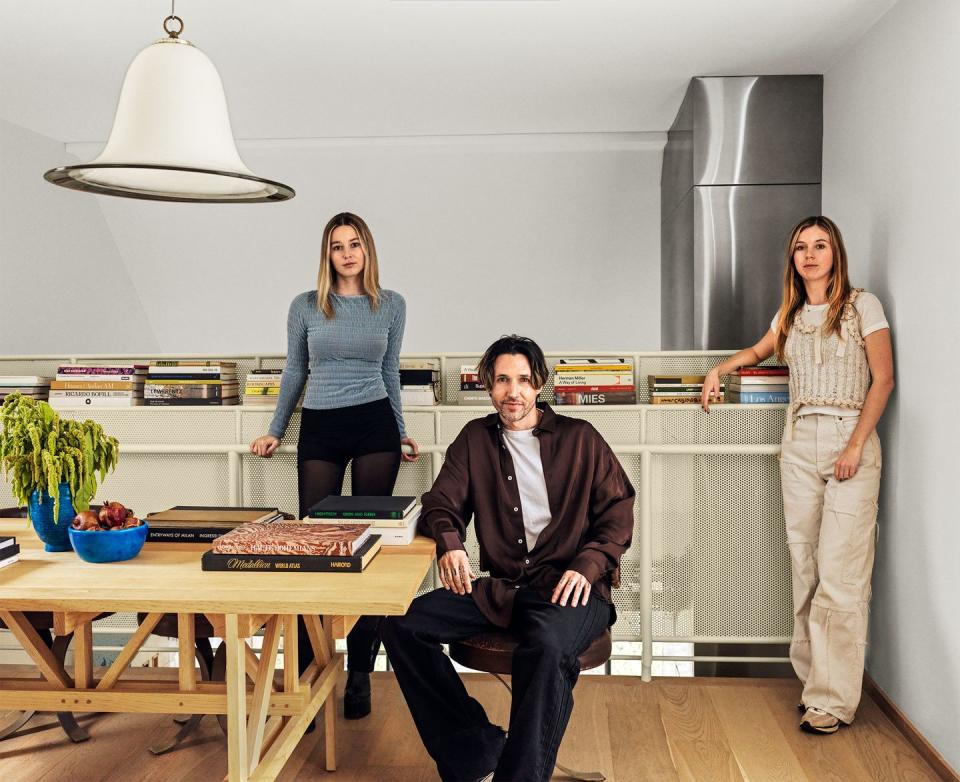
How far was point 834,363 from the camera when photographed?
2879 millimetres

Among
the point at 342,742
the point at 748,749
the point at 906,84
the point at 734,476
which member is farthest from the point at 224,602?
the point at 906,84

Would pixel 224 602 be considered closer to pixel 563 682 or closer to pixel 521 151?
pixel 563 682

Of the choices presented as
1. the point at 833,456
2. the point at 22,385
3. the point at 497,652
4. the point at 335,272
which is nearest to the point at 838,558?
the point at 833,456

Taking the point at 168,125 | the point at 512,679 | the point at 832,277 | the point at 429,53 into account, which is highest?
the point at 429,53

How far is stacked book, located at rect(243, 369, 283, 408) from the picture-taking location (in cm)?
334

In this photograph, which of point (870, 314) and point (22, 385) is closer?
point (870, 314)

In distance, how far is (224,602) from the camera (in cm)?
162

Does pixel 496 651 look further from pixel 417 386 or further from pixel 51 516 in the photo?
pixel 417 386

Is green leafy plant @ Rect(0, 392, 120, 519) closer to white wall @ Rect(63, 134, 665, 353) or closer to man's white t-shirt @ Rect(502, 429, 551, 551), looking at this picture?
man's white t-shirt @ Rect(502, 429, 551, 551)

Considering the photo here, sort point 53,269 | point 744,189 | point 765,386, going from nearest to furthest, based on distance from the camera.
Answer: point 765,386
point 744,189
point 53,269

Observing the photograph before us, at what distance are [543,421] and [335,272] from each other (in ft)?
3.27

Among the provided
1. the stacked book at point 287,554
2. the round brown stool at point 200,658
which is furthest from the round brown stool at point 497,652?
the round brown stool at point 200,658

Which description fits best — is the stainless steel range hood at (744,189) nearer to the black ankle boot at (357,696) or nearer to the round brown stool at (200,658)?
the black ankle boot at (357,696)

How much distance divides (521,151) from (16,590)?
12.9 ft
